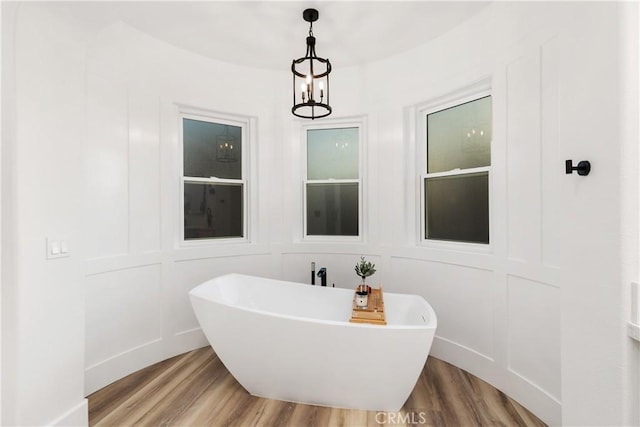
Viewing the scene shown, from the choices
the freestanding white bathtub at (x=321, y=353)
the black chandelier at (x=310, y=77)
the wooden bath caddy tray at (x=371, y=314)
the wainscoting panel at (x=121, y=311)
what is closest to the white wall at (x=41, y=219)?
the wainscoting panel at (x=121, y=311)

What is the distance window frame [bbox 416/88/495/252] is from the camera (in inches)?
94.7

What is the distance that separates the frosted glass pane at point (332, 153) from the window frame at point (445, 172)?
0.67 m

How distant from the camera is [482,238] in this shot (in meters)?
2.51

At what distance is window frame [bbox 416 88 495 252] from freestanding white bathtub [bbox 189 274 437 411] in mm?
711

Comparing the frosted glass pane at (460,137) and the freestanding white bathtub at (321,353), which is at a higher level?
the frosted glass pane at (460,137)

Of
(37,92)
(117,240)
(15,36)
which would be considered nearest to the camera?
(15,36)

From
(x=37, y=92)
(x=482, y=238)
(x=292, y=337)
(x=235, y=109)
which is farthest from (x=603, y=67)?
(x=235, y=109)

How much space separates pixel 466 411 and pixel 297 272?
184cm

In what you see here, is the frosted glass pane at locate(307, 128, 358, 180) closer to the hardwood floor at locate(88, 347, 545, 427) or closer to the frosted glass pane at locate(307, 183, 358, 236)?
the frosted glass pane at locate(307, 183, 358, 236)

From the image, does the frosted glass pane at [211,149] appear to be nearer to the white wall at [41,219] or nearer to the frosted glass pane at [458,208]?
the white wall at [41,219]

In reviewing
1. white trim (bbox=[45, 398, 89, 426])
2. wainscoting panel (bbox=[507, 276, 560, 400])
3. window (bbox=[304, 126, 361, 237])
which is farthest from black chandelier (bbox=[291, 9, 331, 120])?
white trim (bbox=[45, 398, 89, 426])

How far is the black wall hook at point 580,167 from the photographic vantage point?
3.85 feet

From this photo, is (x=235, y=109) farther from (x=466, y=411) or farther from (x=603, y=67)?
(x=466, y=411)

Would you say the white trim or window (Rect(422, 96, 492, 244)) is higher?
window (Rect(422, 96, 492, 244))
